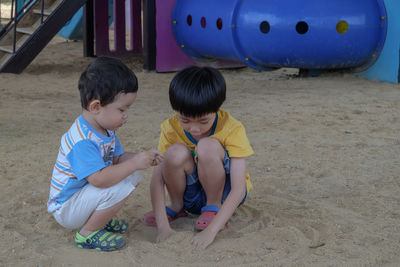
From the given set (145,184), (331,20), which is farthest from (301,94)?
(145,184)

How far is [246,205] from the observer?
9.14 feet

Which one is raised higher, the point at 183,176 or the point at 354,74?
the point at 183,176

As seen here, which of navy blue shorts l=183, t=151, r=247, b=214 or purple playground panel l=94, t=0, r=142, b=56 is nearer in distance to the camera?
navy blue shorts l=183, t=151, r=247, b=214

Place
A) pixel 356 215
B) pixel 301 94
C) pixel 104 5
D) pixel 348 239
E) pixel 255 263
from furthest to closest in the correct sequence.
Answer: pixel 104 5, pixel 301 94, pixel 356 215, pixel 348 239, pixel 255 263

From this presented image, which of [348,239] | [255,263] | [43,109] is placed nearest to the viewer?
[255,263]

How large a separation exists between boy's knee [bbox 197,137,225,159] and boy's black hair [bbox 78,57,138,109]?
404mm

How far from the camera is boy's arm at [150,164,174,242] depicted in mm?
2352

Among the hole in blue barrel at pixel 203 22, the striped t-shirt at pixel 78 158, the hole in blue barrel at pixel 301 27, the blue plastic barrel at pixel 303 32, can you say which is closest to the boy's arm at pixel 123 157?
the striped t-shirt at pixel 78 158

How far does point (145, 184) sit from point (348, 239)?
1236mm

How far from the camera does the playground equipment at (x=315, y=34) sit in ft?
20.8

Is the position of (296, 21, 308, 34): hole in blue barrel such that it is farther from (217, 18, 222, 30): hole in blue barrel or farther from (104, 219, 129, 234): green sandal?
(104, 219, 129, 234): green sandal

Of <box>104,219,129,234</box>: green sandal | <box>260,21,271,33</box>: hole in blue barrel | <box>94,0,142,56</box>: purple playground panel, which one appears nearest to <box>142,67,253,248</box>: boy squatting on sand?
<box>104,219,129,234</box>: green sandal

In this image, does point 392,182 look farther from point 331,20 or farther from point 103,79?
point 331,20

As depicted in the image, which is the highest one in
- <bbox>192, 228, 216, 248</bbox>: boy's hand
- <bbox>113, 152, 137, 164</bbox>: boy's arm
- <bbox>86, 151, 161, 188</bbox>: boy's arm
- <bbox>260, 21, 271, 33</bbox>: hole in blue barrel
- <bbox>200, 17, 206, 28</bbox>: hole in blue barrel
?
<bbox>86, 151, 161, 188</bbox>: boy's arm
